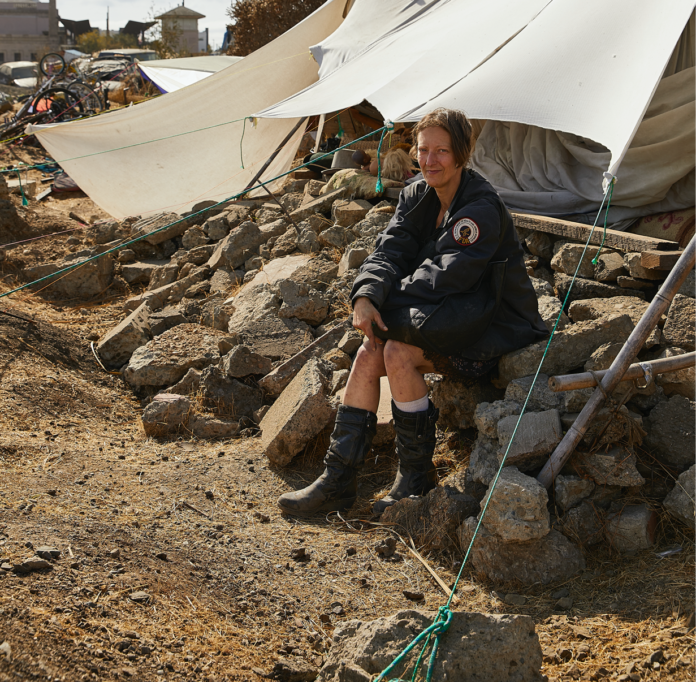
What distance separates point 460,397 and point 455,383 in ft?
0.20

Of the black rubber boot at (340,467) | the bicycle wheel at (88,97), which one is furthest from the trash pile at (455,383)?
the bicycle wheel at (88,97)

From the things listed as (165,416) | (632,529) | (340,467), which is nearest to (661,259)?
(632,529)

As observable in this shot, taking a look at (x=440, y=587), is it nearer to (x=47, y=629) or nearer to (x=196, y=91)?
(x=47, y=629)

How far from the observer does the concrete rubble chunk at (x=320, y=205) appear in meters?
5.45

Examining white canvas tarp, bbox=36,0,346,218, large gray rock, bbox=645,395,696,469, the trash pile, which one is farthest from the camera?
white canvas tarp, bbox=36,0,346,218

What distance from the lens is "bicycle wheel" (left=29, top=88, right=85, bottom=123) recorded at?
465 inches

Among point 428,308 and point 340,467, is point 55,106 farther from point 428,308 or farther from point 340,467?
point 428,308

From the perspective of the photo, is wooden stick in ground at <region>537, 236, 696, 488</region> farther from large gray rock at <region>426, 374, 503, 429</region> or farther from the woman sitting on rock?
large gray rock at <region>426, 374, 503, 429</region>

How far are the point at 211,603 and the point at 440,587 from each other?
2.43ft

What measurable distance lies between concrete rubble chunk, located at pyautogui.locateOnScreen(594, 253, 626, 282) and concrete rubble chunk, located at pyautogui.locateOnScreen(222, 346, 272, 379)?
179 centimetres

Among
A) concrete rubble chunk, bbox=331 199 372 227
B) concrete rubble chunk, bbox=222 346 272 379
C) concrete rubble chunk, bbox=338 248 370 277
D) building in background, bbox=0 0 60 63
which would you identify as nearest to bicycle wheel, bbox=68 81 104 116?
concrete rubble chunk, bbox=331 199 372 227

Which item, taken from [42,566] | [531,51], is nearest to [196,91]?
[531,51]

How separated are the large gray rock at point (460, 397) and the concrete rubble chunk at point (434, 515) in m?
0.44

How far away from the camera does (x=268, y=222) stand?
5.85 m
